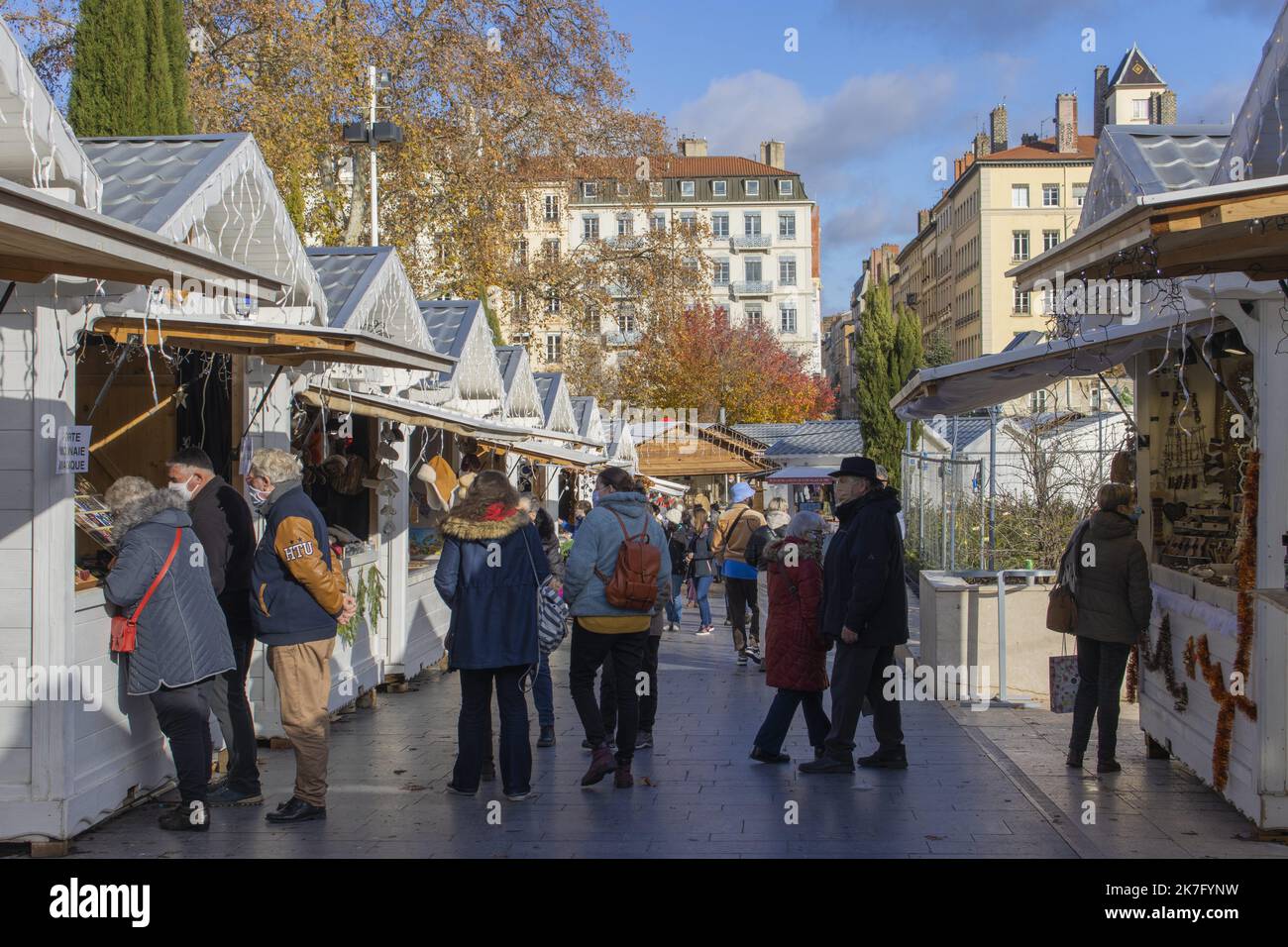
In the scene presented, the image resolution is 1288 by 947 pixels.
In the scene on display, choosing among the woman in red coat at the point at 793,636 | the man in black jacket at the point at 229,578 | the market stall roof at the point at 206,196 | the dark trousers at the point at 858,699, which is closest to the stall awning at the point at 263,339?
the market stall roof at the point at 206,196

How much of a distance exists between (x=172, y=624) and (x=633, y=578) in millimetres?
2529

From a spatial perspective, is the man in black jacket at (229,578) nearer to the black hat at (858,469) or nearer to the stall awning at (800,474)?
the black hat at (858,469)

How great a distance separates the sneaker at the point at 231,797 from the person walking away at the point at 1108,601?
493 cm

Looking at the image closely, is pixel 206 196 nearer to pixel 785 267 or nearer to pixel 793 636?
pixel 793 636

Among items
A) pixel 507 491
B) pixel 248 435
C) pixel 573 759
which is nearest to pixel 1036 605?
pixel 573 759

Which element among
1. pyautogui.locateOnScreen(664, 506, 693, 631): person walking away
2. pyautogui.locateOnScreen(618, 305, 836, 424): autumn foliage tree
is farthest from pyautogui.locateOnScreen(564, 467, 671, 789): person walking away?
pyautogui.locateOnScreen(618, 305, 836, 424): autumn foliage tree

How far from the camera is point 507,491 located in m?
7.76

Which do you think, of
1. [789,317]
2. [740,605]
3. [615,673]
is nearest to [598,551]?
[615,673]

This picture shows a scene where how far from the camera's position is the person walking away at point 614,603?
7.90 metres

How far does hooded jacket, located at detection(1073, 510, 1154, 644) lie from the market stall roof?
5081mm

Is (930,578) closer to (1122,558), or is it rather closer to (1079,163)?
(1122,558)

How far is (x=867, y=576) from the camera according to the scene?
8203 millimetres

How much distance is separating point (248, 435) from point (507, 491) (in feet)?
8.80
